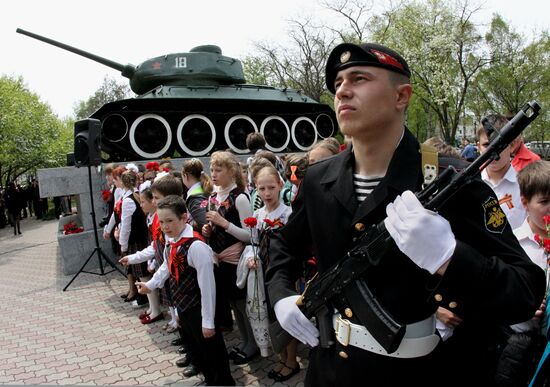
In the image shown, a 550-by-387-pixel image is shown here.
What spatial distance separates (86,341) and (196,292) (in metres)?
2.57

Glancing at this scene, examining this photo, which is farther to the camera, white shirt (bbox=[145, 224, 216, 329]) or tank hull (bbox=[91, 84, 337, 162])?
tank hull (bbox=[91, 84, 337, 162])

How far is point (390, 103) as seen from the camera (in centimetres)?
154

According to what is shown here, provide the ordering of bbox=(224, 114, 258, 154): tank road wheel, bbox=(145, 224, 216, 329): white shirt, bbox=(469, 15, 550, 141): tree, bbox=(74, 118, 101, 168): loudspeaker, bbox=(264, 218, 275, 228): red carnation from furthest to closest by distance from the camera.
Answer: bbox=(469, 15, 550, 141): tree
bbox=(224, 114, 258, 154): tank road wheel
bbox=(74, 118, 101, 168): loudspeaker
bbox=(264, 218, 275, 228): red carnation
bbox=(145, 224, 216, 329): white shirt

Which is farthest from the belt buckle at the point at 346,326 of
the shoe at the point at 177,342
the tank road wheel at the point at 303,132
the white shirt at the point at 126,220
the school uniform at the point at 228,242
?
the tank road wheel at the point at 303,132

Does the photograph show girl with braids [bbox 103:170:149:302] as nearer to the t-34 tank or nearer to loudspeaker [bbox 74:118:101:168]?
loudspeaker [bbox 74:118:101:168]

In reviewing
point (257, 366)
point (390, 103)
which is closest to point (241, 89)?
point (257, 366)

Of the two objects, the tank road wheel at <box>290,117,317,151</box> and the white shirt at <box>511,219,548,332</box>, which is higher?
the tank road wheel at <box>290,117,317,151</box>

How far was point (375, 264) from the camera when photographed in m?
1.37

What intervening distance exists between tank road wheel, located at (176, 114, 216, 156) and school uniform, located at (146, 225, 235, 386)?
9300 mm

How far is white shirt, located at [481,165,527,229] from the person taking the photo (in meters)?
3.04

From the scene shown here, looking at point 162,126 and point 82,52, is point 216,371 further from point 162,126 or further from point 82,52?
point 82,52

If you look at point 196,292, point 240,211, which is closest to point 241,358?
point 196,292

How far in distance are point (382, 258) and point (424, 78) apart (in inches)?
1149

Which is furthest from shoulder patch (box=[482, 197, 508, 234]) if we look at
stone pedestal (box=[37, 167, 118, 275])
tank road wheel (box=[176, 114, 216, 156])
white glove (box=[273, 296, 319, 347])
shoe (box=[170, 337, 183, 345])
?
tank road wheel (box=[176, 114, 216, 156])
